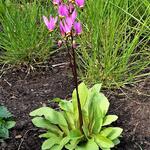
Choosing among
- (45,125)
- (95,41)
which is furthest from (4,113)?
(95,41)

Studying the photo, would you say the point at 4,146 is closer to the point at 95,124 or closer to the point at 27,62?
the point at 95,124

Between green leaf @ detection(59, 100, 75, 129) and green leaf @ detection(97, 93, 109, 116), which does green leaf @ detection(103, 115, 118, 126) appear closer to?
green leaf @ detection(97, 93, 109, 116)

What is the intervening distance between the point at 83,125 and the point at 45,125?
0.19 m

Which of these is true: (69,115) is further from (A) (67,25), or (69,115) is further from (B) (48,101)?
(A) (67,25)

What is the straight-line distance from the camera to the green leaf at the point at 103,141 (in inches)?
Result: 72.7

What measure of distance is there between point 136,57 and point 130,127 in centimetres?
58

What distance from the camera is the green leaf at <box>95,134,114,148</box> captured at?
72.7 inches

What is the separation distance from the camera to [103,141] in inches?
73.9

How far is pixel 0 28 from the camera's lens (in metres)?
2.88

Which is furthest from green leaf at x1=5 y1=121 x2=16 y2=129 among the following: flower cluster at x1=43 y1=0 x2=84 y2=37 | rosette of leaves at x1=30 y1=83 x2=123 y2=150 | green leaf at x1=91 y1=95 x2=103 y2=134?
flower cluster at x1=43 y1=0 x2=84 y2=37

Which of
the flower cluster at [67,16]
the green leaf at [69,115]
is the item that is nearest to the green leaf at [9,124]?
the green leaf at [69,115]

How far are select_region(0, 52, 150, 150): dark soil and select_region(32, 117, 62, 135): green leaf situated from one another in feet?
0.34

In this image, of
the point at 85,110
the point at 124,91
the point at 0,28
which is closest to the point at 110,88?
the point at 124,91

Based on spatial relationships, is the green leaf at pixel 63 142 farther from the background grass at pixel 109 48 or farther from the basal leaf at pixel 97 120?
the background grass at pixel 109 48
